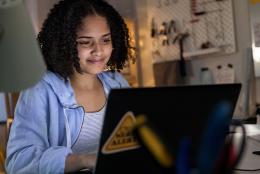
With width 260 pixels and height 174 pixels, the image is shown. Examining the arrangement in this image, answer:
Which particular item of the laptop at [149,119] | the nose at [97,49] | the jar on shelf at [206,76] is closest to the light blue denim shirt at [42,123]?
the nose at [97,49]

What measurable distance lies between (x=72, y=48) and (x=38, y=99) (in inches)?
7.6

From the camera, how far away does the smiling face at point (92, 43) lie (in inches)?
42.7

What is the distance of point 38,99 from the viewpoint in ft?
3.20

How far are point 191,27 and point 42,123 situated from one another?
169cm

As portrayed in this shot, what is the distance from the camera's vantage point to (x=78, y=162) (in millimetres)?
781

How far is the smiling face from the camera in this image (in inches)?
42.7

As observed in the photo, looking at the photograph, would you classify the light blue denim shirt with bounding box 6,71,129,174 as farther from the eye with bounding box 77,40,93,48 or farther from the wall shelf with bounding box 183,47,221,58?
the wall shelf with bounding box 183,47,221,58

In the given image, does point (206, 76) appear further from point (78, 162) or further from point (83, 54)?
point (78, 162)

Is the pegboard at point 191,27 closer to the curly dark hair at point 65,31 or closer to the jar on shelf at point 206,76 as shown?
the jar on shelf at point 206,76

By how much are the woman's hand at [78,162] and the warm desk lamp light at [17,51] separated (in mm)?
355

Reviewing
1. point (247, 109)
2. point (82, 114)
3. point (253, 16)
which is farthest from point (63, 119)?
point (253, 16)

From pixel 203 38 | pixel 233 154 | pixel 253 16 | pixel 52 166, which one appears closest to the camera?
pixel 233 154

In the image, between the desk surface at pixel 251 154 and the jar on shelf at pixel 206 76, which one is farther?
the jar on shelf at pixel 206 76

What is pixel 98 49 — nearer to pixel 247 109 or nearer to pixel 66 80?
pixel 66 80
